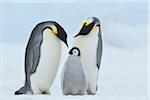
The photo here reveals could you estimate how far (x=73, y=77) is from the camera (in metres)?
1.27

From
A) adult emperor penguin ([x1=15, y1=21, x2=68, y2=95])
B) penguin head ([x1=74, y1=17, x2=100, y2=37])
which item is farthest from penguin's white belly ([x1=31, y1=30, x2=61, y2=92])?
penguin head ([x1=74, y1=17, x2=100, y2=37])

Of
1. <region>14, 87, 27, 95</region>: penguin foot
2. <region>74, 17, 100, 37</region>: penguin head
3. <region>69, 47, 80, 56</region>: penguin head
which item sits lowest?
<region>14, 87, 27, 95</region>: penguin foot

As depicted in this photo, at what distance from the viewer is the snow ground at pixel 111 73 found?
127 centimetres

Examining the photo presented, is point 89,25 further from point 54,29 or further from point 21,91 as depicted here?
point 21,91

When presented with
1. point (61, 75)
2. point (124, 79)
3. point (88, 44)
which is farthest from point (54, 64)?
point (124, 79)

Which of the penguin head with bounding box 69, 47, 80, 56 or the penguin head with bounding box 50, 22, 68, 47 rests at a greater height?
the penguin head with bounding box 50, 22, 68, 47

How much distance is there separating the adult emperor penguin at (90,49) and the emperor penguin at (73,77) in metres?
0.03

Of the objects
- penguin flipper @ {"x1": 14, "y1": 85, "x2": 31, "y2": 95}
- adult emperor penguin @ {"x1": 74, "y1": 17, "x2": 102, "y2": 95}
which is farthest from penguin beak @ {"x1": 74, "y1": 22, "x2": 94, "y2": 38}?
penguin flipper @ {"x1": 14, "y1": 85, "x2": 31, "y2": 95}

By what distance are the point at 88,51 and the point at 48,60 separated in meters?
0.16

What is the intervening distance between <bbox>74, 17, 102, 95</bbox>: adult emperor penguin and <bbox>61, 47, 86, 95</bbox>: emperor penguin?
3 centimetres

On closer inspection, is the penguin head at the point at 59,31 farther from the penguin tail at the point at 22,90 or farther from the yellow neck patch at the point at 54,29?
the penguin tail at the point at 22,90

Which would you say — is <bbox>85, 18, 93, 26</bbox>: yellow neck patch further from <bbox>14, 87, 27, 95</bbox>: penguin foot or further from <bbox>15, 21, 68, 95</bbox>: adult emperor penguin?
<bbox>14, 87, 27, 95</bbox>: penguin foot

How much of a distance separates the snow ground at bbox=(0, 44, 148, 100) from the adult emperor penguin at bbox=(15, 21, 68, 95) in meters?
0.02

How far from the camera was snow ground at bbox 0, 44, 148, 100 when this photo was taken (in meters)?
1.27
